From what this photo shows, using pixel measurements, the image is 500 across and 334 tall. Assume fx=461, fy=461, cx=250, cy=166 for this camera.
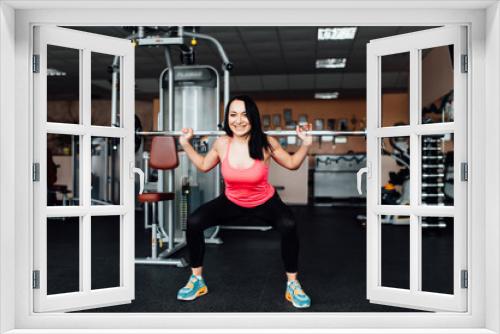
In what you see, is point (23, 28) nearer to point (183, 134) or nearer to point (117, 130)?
point (117, 130)

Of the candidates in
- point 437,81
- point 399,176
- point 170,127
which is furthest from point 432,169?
point 170,127

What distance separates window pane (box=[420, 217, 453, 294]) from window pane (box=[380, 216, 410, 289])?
0.45ft

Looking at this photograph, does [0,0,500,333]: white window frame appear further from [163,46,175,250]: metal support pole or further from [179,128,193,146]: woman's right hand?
[163,46,175,250]: metal support pole

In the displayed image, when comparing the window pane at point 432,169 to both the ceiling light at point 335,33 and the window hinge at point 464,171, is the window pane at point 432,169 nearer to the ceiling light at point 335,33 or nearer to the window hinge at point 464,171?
the ceiling light at point 335,33

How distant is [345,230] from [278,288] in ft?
9.52

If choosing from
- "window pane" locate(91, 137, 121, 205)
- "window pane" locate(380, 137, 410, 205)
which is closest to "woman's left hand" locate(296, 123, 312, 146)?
"window pane" locate(380, 137, 410, 205)

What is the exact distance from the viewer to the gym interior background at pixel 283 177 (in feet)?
9.97

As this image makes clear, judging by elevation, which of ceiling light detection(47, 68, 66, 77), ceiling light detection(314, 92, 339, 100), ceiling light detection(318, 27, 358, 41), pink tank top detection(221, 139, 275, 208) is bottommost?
pink tank top detection(221, 139, 275, 208)

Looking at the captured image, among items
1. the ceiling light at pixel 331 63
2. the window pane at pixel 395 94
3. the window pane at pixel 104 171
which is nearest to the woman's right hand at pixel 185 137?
→ the window pane at pixel 104 171

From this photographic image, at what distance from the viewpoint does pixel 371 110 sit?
248 cm

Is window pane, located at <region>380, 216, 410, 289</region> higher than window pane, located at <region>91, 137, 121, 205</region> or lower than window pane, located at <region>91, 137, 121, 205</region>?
lower

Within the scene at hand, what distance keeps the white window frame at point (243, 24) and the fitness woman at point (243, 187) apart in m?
0.53

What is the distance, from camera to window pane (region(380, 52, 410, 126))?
29.5ft

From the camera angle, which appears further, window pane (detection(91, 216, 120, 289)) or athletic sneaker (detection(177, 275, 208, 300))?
window pane (detection(91, 216, 120, 289))
